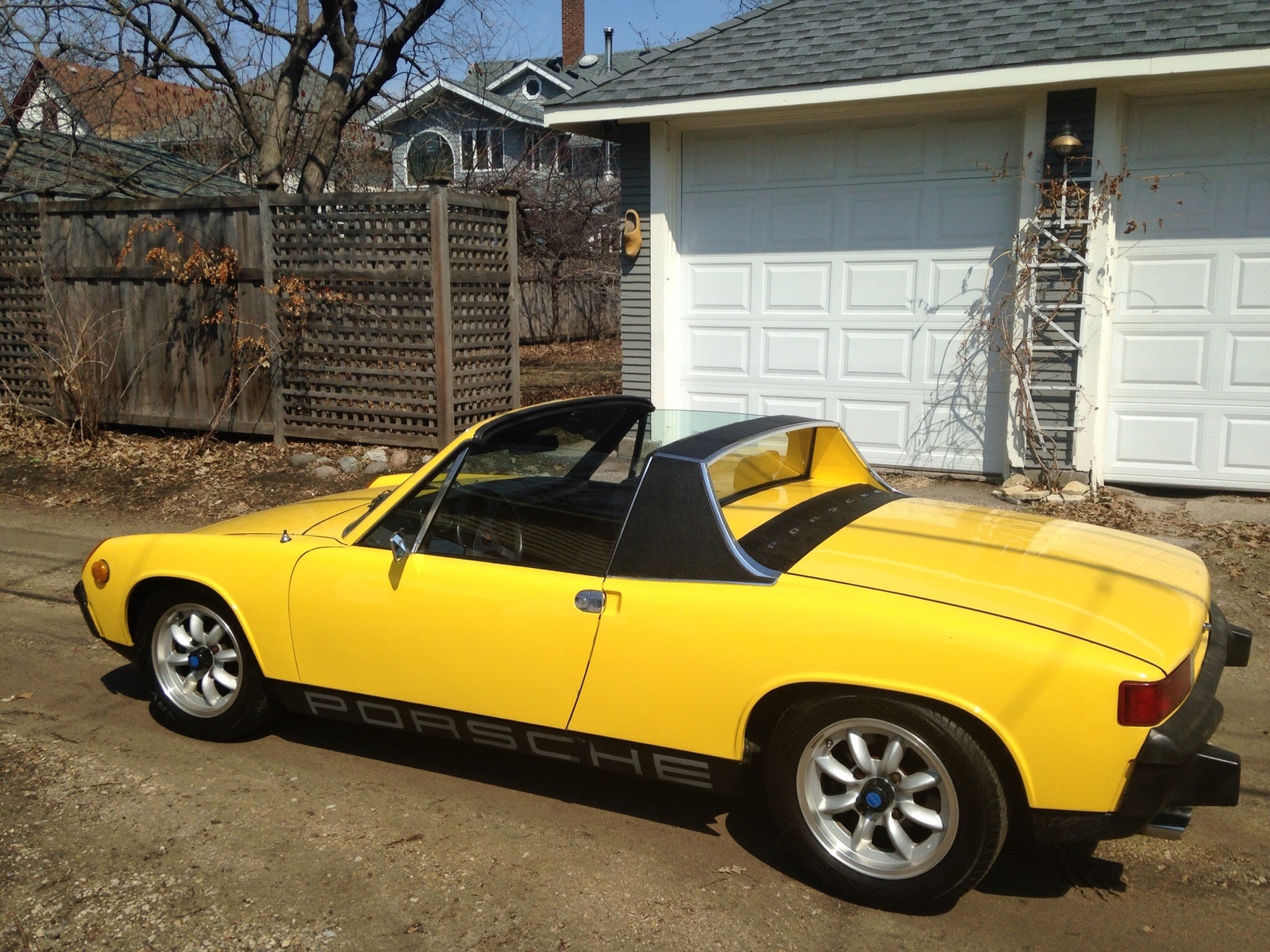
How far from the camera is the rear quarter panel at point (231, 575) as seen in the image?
413 centimetres

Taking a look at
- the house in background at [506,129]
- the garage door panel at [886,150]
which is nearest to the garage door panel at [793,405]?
the garage door panel at [886,150]

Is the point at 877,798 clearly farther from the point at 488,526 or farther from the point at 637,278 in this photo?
the point at 637,278

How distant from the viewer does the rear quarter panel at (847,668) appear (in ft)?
9.43

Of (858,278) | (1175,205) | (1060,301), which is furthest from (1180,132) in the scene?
(858,278)

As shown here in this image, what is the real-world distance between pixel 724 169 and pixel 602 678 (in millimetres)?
6960

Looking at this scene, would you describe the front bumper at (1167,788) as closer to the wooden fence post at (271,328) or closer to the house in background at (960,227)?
the house in background at (960,227)

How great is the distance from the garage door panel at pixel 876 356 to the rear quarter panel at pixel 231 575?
19.9ft

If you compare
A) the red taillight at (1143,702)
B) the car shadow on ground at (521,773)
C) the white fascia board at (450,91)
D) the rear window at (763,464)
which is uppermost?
the white fascia board at (450,91)

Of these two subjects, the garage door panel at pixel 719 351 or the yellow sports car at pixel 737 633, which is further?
the garage door panel at pixel 719 351

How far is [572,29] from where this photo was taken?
2945cm

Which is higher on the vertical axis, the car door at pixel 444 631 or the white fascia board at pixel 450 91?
the white fascia board at pixel 450 91

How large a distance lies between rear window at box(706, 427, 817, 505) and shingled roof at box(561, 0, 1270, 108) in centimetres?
507

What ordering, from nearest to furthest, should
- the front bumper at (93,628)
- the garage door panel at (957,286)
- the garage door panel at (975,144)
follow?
the front bumper at (93,628), the garage door panel at (975,144), the garage door panel at (957,286)

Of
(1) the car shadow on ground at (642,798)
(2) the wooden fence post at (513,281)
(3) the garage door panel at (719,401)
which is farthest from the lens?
(2) the wooden fence post at (513,281)
